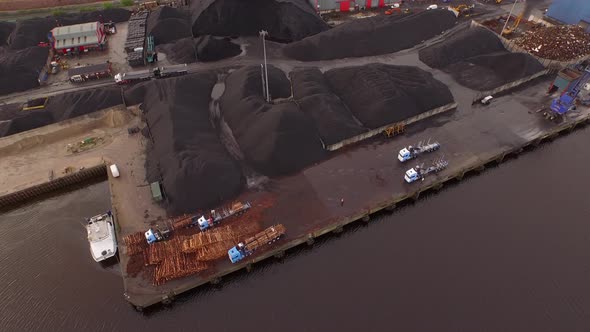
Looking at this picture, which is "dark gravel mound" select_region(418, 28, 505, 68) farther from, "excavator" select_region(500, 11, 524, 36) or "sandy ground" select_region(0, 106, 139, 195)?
"sandy ground" select_region(0, 106, 139, 195)

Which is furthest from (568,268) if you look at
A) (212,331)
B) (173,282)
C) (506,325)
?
(173,282)

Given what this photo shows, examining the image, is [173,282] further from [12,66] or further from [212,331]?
[12,66]

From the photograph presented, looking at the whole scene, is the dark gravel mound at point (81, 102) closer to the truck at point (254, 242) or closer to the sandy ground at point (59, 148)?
the sandy ground at point (59, 148)

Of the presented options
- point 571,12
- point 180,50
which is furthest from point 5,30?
point 571,12

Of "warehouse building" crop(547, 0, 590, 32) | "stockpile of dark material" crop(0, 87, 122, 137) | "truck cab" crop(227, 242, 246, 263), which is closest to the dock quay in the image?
"truck cab" crop(227, 242, 246, 263)

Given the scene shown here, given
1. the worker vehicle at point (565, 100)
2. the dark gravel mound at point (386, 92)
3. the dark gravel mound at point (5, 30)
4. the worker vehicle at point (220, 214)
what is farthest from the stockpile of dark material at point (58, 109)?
the worker vehicle at point (565, 100)
